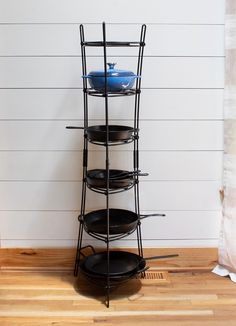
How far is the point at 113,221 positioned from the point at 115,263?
7.3 inches

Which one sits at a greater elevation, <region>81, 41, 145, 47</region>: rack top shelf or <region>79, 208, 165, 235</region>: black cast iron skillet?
<region>81, 41, 145, 47</region>: rack top shelf

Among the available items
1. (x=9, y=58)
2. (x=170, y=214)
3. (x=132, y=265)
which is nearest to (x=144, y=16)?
(x=9, y=58)

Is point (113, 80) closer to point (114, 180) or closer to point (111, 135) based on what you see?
point (111, 135)

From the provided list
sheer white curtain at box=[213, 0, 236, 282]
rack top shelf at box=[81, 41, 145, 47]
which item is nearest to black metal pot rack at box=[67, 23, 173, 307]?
rack top shelf at box=[81, 41, 145, 47]

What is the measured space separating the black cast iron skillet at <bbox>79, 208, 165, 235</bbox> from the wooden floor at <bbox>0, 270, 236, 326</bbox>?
271 mm

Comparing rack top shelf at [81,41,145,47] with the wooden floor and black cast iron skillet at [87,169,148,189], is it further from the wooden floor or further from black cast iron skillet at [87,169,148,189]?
the wooden floor

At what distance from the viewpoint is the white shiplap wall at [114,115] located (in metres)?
1.84

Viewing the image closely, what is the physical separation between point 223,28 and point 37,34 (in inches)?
31.7

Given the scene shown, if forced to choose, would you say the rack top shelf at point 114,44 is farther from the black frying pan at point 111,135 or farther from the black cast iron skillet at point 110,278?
the black cast iron skillet at point 110,278

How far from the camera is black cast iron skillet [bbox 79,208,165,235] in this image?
1742mm

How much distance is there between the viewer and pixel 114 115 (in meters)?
1.91

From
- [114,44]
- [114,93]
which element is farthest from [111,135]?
[114,44]

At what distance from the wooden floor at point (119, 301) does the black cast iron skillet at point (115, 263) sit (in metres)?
0.09

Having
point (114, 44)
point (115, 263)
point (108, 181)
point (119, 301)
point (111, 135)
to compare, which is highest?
point (114, 44)
